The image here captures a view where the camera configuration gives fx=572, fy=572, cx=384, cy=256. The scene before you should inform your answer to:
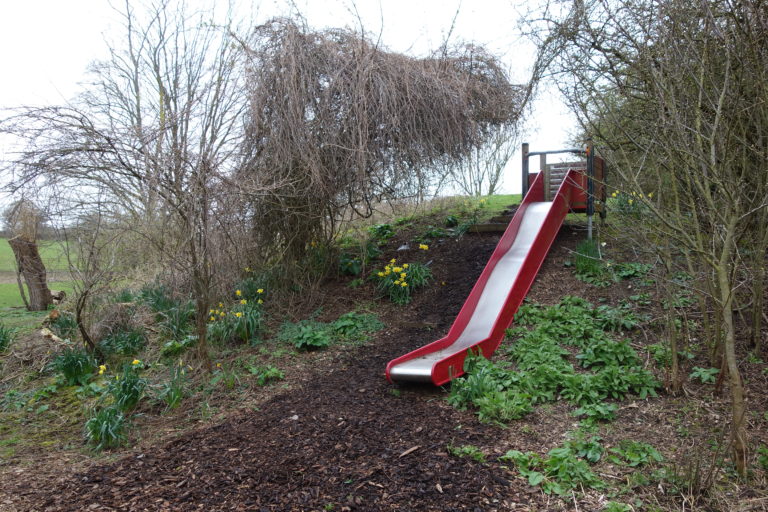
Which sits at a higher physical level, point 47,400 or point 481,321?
point 481,321

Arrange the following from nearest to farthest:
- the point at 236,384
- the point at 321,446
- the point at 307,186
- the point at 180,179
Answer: the point at 321,446 → the point at 180,179 → the point at 236,384 → the point at 307,186

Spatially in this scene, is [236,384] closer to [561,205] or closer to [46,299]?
[561,205]

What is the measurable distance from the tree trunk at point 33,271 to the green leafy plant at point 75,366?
2.85m

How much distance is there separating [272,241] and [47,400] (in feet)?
10.1

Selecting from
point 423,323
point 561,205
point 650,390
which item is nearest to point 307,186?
point 423,323

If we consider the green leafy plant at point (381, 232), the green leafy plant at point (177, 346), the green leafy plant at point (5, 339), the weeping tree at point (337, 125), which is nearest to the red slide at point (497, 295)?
the weeping tree at point (337, 125)

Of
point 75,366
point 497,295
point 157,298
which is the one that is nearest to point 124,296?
point 157,298

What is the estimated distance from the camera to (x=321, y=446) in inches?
153

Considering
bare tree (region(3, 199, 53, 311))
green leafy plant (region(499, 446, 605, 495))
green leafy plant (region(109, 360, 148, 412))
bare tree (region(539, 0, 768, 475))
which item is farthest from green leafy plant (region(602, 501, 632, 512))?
bare tree (region(3, 199, 53, 311))

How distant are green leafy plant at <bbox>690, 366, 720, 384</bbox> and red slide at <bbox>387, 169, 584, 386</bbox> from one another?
1689 millimetres

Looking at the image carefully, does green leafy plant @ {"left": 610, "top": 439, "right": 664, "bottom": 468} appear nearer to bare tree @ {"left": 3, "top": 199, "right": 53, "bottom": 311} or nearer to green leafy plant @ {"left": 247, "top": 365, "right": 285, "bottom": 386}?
green leafy plant @ {"left": 247, "top": 365, "right": 285, "bottom": 386}

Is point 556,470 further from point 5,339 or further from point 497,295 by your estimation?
point 5,339

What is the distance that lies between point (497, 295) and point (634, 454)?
9.66ft

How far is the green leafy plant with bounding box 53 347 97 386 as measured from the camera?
584cm
